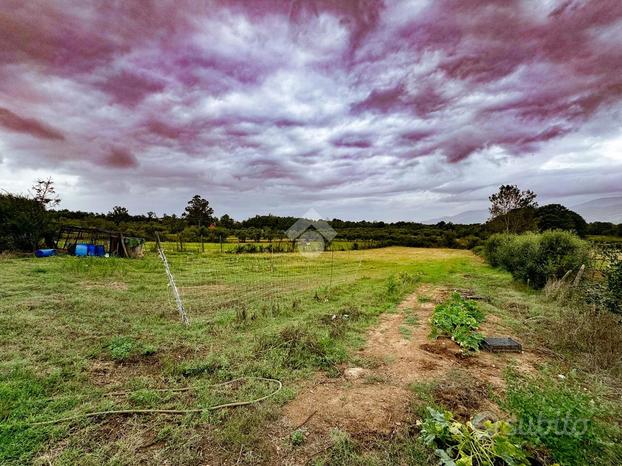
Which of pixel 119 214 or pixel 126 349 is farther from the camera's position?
pixel 119 214

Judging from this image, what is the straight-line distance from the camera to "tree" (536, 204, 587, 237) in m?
42.8

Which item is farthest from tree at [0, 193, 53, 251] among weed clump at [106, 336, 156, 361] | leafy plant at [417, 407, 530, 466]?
leafy plant at [417, 407, 530, 466]

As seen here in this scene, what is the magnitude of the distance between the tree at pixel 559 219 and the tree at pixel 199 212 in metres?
59.0

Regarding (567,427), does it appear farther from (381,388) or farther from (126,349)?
(126,349)

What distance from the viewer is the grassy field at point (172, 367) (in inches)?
111

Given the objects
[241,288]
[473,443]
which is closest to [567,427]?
[473,443]

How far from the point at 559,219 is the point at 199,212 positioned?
64108mm

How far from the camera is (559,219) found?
43.4 meters

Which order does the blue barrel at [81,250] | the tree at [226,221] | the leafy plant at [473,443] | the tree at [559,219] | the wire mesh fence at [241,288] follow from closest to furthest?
the leafy plant at [473,443] → the wire mesh fence at [241,288] → the blue barrel at [81,250] → the tree at [559,219] → the tree at [226,221]

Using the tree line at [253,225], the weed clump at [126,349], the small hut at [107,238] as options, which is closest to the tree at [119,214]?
the tree line at [253,225]

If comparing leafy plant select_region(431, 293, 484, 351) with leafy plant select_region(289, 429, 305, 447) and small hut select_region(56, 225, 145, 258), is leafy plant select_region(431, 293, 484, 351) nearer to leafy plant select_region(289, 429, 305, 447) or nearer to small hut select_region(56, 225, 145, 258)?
leafy plant select_region(289, 429, 305, 447)

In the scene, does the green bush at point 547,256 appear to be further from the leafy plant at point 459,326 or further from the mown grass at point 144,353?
the mown grass at point 144,353

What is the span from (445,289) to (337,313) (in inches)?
267

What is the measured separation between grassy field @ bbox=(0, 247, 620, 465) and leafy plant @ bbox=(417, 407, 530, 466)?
0.23 metres
